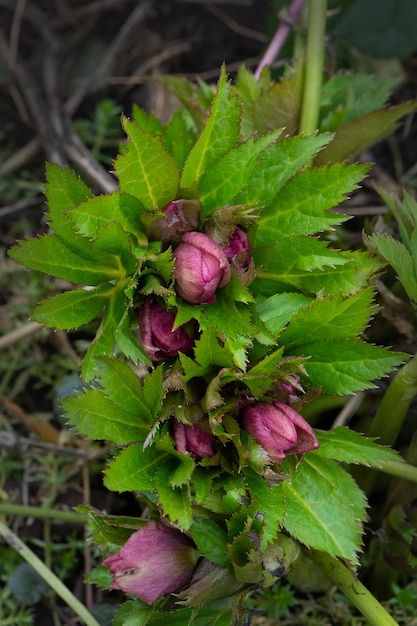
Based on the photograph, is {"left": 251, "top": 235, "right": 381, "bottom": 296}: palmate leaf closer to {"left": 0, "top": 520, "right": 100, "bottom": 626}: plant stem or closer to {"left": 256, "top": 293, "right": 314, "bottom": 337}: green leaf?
{"left": 256, "top": 293, "right": 314, "bottom": 337}: green leaf

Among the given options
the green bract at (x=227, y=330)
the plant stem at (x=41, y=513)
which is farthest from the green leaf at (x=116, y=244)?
the plant stem at (x=41, y=513)

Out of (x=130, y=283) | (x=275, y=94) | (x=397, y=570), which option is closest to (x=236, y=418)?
(x=130, y=283)

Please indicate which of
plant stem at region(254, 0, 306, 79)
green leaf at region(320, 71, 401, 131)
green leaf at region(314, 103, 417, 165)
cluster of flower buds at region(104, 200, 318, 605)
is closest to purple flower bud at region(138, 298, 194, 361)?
cluster of flower buds at region(104, 200, 318, 605)

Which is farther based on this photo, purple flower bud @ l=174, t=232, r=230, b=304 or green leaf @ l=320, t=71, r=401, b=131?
green leaf @ l=320, t=71, r=401, b=131

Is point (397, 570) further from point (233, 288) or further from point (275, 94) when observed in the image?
point (275, 94)

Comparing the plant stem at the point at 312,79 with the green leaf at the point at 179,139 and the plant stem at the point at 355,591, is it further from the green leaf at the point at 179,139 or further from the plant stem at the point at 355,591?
the plant stem at the point at 355,591
